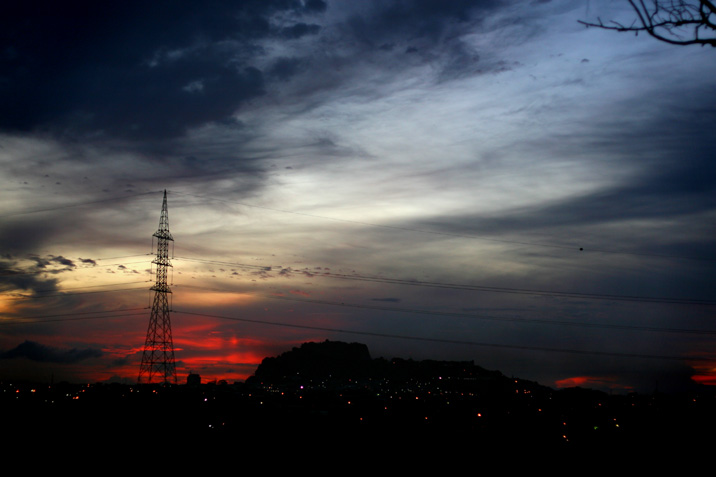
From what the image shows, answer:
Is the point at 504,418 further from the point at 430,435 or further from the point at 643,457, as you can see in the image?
the point at 643,457

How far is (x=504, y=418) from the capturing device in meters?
108

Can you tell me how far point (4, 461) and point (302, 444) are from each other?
30363mm

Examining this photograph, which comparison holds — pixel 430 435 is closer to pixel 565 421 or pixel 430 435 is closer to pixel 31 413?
pixel 565 421

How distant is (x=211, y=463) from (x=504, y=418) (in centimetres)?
7280

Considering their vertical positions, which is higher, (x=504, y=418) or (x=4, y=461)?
(x=4, y=461)

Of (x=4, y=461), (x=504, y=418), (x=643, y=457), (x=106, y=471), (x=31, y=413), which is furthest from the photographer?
(x=504, y=418)

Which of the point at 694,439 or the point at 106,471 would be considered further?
the point at 694,439

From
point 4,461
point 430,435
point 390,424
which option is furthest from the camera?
point 390,424

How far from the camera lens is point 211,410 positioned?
114 metres

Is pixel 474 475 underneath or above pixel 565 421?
above

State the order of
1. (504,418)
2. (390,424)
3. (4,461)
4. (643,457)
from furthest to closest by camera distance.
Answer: (504,418) → (390,424) → (643,457) → (4,461)

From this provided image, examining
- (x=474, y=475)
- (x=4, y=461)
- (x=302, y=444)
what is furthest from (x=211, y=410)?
(x=474, y=475)

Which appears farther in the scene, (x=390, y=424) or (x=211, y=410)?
(x=211, y=410)

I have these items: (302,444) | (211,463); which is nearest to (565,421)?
(302,444)
